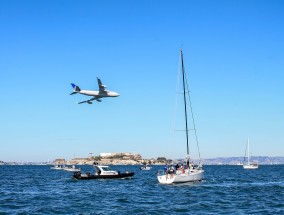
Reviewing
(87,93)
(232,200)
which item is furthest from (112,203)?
(87,93)

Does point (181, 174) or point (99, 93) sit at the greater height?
point (99, 93)

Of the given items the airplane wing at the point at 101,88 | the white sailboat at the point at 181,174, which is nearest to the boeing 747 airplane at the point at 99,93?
the airplane wing at the point at 101,88

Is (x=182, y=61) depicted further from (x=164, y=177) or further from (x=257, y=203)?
(x=257, y=203)

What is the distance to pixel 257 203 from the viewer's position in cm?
3906

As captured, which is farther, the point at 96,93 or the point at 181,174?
the point at 96,93

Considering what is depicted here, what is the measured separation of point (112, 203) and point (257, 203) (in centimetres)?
1345

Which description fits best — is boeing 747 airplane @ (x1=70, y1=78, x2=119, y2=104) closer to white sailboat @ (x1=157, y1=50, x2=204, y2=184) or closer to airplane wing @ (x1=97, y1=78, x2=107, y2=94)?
airplane wing @ (x1=97, y1=78, x2=107, y2=94)

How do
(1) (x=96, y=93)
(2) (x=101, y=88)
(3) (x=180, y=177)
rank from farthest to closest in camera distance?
(1) (x=96, y=93)
(2) (x=101, y=88)
(3) (x=180, y=177)

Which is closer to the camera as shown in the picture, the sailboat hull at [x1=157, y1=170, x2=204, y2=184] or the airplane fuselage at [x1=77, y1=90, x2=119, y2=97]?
the sailboat hull at [x1=157, y1=170, x2=204, y2=184]

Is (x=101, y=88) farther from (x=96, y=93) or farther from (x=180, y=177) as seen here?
(x=180, y=177)

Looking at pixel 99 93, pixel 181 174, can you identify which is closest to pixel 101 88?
pixel 99 93

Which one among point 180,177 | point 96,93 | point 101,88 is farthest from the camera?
point 96,93

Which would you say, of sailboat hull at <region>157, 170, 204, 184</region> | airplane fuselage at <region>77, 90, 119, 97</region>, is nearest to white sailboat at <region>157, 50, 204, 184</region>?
sailboat hull at <region>157, 170, 204, 184</region>

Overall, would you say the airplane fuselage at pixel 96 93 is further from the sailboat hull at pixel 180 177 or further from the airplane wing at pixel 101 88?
the sailboat hull at pixel 180 177
